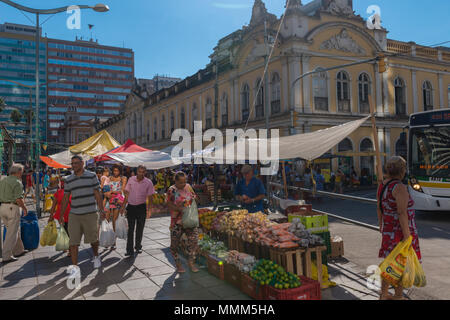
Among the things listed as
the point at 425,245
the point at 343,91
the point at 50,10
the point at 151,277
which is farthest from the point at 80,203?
the point at 343,91

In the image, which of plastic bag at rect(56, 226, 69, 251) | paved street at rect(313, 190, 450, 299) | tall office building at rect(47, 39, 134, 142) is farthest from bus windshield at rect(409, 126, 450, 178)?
tall office building at rect(47, 39, 134, 142)

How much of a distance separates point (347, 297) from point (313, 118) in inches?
748

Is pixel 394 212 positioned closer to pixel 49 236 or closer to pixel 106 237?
pixel 106 237

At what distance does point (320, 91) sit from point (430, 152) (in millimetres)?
13331

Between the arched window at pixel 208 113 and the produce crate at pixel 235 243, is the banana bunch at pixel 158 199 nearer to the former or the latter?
the produce crate at pixel 235 243

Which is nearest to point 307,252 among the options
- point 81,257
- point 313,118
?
point 81,257

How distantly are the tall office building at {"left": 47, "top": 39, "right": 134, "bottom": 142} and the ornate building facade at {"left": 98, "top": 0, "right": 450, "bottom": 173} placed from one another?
80.0 meters

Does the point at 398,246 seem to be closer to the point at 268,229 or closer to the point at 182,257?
the point at 268,229

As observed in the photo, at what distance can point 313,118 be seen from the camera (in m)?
22.8

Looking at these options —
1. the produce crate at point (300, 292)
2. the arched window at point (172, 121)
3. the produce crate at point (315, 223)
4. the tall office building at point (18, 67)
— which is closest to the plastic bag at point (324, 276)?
the produce crate at point (300, 292)

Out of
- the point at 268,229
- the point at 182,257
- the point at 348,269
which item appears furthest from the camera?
the point at 182,257

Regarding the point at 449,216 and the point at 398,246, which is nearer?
the point at 398,246

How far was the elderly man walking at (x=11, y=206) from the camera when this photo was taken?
676 cm

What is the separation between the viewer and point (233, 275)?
17.3 ft
